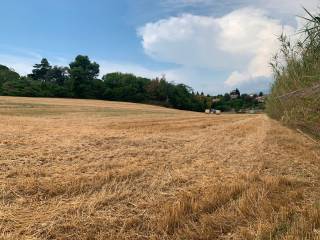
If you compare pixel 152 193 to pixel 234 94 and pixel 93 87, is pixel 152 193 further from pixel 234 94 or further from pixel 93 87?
pixel 234 94

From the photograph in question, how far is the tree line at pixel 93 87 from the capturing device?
2419 inches

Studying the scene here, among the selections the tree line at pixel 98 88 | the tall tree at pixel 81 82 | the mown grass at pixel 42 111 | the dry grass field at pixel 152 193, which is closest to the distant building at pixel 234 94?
the tree line at pixel 98 88

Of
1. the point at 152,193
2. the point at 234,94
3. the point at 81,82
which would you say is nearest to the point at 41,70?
the point at 81,82

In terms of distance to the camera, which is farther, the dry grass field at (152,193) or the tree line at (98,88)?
the tree line at (98,88)

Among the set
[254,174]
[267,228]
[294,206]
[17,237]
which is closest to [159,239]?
[267,228]

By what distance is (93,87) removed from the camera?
226 ft

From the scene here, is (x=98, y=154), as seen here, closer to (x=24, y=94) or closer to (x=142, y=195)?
(x=142, y=195)

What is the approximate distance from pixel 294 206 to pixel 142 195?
80.3 inches

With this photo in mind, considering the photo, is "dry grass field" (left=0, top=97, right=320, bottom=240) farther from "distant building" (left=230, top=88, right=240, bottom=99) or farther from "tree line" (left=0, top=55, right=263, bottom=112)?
"distant building" (left=230, top=88, right=240, bottom=99)

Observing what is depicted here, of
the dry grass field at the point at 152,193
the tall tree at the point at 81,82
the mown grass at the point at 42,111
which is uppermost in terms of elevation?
the tall tree at the point at 81,82

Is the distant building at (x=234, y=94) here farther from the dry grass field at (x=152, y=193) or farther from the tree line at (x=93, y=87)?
the dry grass field at (x=152, y=193)

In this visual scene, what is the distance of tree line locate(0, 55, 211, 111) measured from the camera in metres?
61.4

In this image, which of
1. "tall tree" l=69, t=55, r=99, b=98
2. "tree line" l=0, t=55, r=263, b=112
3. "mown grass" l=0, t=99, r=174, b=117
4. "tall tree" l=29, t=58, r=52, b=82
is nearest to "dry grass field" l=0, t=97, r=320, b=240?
"mown grass" l=0, t=99, r=174, b=117

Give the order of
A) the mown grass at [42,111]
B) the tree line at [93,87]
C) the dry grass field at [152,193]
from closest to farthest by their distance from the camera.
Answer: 1. the dry grass field at [152,193]
2. the mown grass at [42,111]
3. the tree line at [93,87]
